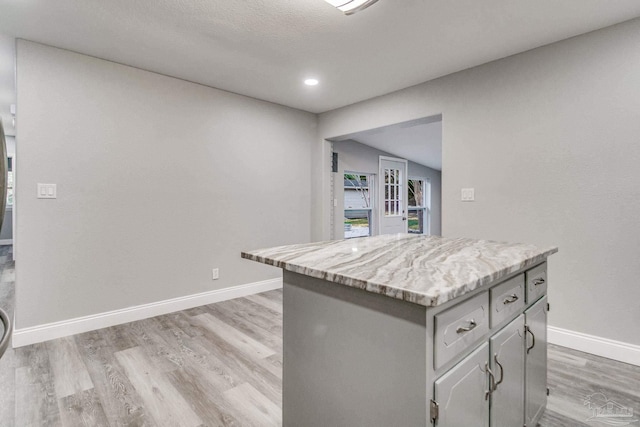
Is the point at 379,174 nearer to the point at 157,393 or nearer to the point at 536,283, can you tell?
the point at 536,283

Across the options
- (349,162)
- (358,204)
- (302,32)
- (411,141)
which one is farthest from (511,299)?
(358,204)

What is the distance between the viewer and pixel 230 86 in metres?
3.58

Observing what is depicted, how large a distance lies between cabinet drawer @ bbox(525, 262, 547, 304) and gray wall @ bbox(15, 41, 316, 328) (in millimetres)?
3021

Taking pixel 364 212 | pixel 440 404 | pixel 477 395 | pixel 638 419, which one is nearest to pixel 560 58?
pixel 638 419

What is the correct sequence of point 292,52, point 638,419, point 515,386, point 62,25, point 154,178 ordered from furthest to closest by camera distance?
point 154,178 < point 292,52 < point 62,25 < point 638,419 < point 515,386

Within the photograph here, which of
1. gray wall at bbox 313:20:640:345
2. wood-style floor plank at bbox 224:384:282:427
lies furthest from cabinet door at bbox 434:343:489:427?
gray wall at bbox 313:20:640:345

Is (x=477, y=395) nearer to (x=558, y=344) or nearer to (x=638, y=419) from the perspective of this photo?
(x=638, y=419)

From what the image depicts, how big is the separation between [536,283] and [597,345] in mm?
1467

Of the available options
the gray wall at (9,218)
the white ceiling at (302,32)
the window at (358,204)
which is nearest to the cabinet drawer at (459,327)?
the white ceiling at (302,32)

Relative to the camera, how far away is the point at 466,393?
41.7 inches

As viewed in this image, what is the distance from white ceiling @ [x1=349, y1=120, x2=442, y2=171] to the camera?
533cm

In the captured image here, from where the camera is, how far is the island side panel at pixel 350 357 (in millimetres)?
928

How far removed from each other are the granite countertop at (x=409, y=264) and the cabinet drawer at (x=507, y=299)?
84mm

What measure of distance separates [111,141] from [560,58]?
3.84m
